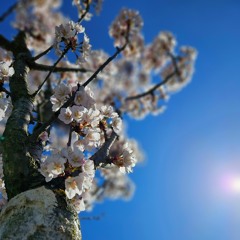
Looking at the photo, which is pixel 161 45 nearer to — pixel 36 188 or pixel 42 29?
pixel 42 29

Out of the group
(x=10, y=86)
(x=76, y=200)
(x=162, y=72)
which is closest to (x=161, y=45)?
(x=162, y=72)

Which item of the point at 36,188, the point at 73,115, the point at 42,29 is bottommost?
the point at 36,188

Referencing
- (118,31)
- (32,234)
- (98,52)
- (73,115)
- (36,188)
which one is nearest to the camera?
(32,234)

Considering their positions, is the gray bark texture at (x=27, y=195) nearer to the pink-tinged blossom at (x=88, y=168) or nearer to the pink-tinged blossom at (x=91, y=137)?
the pink-tinged blossom at (x=88, y=168)

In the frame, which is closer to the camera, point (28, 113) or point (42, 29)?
point (28, 113)

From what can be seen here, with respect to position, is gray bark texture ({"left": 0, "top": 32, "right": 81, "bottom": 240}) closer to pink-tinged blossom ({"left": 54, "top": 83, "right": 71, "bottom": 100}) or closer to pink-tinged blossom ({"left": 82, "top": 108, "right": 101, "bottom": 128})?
pink-tinged blossom ({"left": 54, "top": 83, "right": 71, "bottom": 100})

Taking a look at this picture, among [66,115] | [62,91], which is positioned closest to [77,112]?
[66,115]
